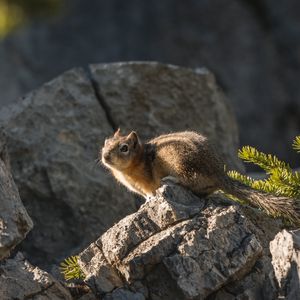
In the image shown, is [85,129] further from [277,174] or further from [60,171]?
[277,174]

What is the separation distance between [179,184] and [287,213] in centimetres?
111

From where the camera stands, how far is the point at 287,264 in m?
6.77

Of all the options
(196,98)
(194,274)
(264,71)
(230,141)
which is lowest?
(264,71)

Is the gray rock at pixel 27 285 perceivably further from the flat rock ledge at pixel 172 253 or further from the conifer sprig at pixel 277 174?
the conifer sprig at pixel 277 174

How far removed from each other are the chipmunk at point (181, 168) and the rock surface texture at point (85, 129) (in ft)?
5.41

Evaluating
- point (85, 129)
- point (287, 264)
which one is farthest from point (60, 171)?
point (287, 264)

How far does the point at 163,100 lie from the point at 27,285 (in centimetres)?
558

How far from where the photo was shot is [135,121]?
11867mm

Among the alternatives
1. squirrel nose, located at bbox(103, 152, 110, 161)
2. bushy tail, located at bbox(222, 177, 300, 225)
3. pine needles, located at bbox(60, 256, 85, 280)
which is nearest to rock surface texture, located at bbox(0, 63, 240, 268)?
squirrel nose, located at bbox(103, 152, 110, 161)

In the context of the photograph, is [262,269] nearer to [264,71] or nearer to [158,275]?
[158,275]

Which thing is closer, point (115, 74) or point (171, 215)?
point (171, 215)

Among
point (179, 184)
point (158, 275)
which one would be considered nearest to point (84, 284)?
point (158, 275)

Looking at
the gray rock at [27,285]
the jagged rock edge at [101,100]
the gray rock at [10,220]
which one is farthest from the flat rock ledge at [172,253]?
the jagged rock edge at [101,100]

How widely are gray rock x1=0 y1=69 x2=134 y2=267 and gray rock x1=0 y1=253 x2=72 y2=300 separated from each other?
10.8 feet
